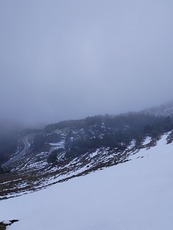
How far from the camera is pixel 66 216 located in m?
22.8

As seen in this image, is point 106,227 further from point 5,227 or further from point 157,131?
point 157,131

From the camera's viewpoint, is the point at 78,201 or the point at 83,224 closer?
the point at 83,224

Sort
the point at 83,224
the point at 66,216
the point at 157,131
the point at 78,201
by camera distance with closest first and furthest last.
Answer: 1. the point at 83,224
2. the point at 66,216
3. the point at 78,201
4. the point at 157,131

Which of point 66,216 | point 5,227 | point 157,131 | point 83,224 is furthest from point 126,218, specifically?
point 157,131

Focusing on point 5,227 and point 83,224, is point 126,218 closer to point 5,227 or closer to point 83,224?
point 83,224

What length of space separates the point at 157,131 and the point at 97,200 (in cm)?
10760

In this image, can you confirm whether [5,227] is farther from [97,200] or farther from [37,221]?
[97,200]

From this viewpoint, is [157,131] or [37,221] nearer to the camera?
[37,221]

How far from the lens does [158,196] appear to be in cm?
1927

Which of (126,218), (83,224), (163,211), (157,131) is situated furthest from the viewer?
(157,131)

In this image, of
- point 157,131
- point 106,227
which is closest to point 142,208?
point 106,227

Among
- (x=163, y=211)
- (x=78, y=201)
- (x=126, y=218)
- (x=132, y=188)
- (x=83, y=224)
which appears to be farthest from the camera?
(x=78, y=201)

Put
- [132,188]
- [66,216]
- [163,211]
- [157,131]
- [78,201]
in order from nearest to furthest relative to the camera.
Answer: [163,211] < [66,216] < [132,188] < [78,201] < [157,131]

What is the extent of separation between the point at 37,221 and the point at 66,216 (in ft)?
10.1
